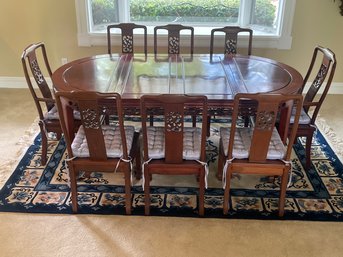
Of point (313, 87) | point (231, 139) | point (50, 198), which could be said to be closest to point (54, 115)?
point (50, 198)

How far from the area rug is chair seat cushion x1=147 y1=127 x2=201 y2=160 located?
1.36 ft

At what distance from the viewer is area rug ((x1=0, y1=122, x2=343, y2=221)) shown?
2.34m

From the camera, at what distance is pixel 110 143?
2.27 m

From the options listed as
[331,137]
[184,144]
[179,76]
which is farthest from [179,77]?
[331,137]

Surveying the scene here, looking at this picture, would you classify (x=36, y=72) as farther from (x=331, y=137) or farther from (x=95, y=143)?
(x=331, y=137)

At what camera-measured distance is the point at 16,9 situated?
3953 mm

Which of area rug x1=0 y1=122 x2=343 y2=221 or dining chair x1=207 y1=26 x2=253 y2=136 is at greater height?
dining chair x1=207 y1=26 x2=253 y2=136

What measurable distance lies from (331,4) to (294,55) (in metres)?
0.64

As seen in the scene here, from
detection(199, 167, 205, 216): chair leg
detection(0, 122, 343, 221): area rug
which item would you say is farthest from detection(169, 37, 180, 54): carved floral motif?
detection(199, 167, 205, 216): chair leg

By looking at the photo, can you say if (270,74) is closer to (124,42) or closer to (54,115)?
(124,42)

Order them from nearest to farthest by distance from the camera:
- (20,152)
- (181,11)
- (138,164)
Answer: (138,164) → (20,152) → (181,11)

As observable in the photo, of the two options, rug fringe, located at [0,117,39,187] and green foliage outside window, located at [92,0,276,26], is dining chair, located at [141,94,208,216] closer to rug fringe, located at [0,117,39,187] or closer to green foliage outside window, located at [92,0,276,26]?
rug fringe, located at [0,117,39,187]

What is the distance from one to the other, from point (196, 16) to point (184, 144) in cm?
235

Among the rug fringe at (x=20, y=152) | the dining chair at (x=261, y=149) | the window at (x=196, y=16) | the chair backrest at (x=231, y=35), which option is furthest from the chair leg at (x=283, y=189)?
the window at (x=196, y=16)
